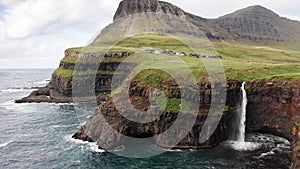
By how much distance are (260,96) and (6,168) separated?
218ft

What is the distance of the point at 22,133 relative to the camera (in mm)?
95500

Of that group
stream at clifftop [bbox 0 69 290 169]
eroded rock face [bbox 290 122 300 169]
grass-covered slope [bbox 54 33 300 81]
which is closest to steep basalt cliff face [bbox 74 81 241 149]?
stream at clifftop [bbox 0 69 290 169]

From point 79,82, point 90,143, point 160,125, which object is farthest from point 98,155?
point 79,82

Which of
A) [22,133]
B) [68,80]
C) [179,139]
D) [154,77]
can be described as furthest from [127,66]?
[179,139]

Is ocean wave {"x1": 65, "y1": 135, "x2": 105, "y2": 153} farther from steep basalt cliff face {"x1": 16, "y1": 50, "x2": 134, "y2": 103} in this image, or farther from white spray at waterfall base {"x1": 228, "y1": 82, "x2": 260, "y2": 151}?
steep basalt cliff face {"x1": 16, "y1": 50, "x2": 134, "y2": 103}

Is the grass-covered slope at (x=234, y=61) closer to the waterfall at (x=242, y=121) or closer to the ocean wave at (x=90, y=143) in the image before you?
the waterfall at (x=242, y=121)

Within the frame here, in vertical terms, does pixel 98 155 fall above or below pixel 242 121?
below

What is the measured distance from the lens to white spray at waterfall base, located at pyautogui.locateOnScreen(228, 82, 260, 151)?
7759 cm

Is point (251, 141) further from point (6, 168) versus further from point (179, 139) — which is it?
point (6, 168)

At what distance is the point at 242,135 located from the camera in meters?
83.5

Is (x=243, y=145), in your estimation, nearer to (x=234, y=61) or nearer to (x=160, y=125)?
(x=160, y=125)

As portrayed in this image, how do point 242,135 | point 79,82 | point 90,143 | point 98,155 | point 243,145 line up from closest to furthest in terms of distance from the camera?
point 98,155 < point 243,145 < point 90,143 < point 242,135 < point 79,82

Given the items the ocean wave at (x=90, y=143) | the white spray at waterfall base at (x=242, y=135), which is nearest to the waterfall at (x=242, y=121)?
the white spray at waterfall base at (x=242, y=135)

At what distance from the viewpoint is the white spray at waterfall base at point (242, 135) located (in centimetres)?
7759
